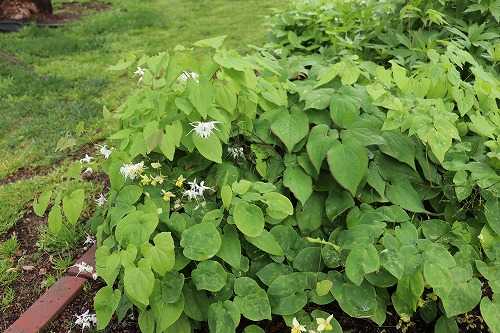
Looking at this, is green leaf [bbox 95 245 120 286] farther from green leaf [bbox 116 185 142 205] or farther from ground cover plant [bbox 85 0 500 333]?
green leaf [bbox 116 185 142 205]

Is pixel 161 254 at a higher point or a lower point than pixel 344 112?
lower

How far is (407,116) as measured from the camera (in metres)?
1.93

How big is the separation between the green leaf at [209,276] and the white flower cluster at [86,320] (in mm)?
612

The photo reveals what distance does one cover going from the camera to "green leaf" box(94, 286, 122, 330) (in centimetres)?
177

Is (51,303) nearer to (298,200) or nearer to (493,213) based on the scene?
(298,200)

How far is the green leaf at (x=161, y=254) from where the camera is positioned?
1.67m

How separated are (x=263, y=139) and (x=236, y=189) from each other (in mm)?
373

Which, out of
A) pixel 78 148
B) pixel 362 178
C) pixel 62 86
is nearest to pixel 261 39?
pixel 62 86

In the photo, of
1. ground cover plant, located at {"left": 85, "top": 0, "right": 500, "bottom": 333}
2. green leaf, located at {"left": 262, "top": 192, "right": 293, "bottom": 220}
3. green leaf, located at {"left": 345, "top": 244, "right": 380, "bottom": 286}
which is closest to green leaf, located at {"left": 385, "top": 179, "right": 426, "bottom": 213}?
ground cover plant, located at {"left": 85, "top": 0, "right": 500, "bottom": 333}

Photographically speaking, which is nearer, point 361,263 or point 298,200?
point 361,263

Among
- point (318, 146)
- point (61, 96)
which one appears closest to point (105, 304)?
point (318, 146)

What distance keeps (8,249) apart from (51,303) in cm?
60

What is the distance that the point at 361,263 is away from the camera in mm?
1709

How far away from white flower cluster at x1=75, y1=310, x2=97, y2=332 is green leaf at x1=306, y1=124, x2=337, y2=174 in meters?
1.11
